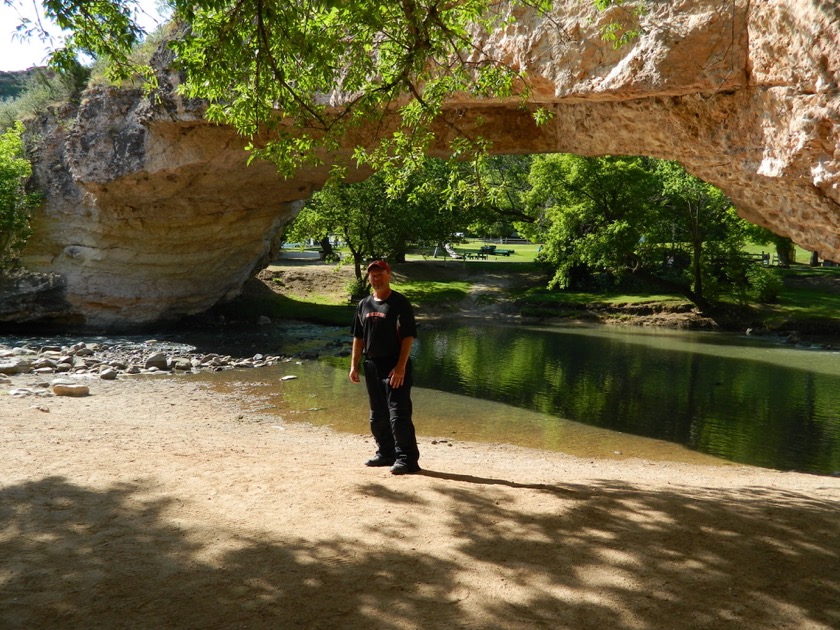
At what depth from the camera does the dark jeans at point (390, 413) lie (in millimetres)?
6246

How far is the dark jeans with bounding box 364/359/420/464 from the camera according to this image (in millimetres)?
6246

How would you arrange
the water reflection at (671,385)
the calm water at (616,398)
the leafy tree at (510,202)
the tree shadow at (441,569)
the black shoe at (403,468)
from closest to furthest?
the tree shadow at (441,569) → the black shoe at (403,468) → the calm water at (616,398) → the water reflection at (671,385) → the leafy tree at (510,202)

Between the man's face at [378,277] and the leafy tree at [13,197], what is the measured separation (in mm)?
16834

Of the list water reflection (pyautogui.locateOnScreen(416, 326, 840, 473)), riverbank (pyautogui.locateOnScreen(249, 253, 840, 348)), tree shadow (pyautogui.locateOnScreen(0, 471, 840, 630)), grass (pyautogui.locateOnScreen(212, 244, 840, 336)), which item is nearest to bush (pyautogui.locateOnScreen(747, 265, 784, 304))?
grass (pyautogui.locateOnScreen(212, 244, 840, 336))

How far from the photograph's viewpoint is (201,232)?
21.3m

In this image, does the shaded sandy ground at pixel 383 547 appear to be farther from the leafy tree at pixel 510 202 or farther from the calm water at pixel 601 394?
the leafy tree at pixel 510 202

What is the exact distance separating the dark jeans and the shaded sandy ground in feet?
1.08

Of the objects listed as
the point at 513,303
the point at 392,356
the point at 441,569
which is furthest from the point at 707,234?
the point at 441,569

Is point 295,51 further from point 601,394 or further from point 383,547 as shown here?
point 601,394

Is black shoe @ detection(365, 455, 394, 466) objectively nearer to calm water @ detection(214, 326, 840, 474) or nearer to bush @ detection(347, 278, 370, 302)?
calm water @ detection(214, 326, 840, 474)

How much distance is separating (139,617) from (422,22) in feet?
18.7

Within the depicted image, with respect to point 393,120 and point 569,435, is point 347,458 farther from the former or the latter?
point 393,120

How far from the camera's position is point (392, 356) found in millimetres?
6332

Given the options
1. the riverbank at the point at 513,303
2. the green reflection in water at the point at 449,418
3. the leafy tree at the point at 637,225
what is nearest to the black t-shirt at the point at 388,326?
the green reflection in water at the point at 449,418
